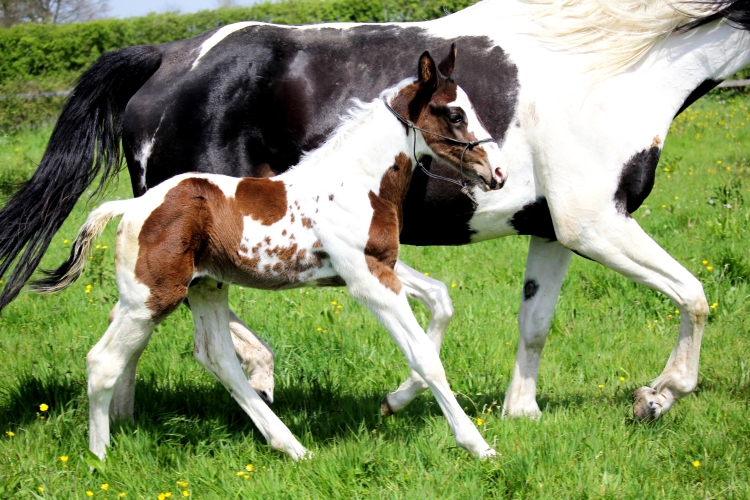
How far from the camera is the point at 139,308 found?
3.24 m

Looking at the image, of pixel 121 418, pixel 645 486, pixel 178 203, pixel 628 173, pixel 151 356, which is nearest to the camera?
pixel 645 486

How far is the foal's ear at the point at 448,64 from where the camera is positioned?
3.22 m

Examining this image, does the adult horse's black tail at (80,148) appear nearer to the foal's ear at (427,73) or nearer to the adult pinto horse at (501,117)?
the adult pinto horse at (501,117)

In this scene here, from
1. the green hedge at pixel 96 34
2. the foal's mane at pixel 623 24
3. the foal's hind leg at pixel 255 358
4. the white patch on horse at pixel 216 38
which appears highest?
the white patch on horse at pixel 216 38

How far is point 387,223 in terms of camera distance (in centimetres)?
331

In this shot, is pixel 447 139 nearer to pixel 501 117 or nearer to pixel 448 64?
pixel 448 64

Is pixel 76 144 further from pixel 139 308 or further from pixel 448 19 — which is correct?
pixel 448 19

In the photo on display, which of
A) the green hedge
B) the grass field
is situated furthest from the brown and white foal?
the green hedge

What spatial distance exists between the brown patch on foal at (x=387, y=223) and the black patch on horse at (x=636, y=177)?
974 mm

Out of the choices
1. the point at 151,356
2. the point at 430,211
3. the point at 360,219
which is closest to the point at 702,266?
the point at 430,211

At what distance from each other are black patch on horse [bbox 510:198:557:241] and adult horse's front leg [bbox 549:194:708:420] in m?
0.11

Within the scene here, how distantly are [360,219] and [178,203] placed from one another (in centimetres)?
75

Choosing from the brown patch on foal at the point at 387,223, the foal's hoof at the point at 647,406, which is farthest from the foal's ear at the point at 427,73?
the foal's hoof at the point at 647,406

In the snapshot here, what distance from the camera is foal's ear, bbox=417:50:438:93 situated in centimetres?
314
